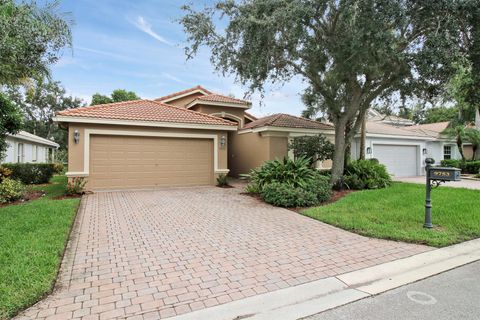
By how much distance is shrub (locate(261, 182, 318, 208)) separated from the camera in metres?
8.77

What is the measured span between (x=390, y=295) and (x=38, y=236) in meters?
6.02

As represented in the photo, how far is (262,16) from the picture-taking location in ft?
30.7

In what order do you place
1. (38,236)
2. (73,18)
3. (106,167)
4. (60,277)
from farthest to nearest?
(106,167) < (73,18) < (38,236) < (60,277)

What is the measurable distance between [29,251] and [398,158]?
20.0 m

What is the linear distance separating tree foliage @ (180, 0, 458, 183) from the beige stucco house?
3115mm

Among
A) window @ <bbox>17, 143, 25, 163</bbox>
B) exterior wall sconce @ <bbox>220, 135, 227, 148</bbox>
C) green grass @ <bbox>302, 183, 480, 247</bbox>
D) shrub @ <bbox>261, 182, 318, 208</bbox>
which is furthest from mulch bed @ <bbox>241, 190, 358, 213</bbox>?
window @ <bbox>17, 143, 25, 163</bbox>

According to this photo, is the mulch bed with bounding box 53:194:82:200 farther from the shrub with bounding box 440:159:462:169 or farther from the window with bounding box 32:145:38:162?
the shrub with bounding box 440:159:462:169

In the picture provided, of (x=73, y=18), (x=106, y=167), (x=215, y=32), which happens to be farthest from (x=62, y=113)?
(x=215, y=32)

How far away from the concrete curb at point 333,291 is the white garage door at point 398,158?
46.8ft

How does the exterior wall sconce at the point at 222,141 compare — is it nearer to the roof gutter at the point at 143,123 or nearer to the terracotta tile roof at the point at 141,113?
the roof gutter at the point at 143,123

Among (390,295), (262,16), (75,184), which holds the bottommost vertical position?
(390,295)

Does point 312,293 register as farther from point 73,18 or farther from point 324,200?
point 73,18

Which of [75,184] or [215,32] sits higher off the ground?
[215,32]

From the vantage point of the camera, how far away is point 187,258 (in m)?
4.59
